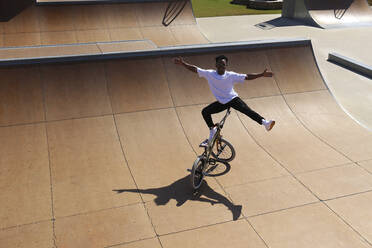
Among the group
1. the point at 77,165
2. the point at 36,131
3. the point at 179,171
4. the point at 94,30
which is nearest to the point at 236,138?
the point at 179,171

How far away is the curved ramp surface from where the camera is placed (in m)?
5.62

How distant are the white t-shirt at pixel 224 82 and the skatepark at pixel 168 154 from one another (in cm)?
152

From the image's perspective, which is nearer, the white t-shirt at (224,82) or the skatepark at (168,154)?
the skatepark at (168,154)

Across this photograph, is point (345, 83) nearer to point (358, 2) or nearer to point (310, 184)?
point (310, 184)

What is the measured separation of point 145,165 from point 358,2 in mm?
22479

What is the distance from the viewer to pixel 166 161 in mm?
7324

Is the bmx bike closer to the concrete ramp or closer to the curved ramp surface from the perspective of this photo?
the curved ramp surface

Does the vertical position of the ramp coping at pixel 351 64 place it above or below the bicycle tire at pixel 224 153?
below

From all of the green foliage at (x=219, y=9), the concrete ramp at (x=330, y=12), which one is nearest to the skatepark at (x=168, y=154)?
the concrete ramp at (x=330, y=12)

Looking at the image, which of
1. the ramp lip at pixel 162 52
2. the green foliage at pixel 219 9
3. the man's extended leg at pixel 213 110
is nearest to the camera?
the man's extended leg at pixel 213 110

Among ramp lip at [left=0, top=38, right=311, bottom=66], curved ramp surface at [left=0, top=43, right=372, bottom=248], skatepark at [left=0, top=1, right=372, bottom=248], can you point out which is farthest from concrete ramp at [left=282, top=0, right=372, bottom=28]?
curved ramp surface at [left=0, top=43, right=372, bottom=248]

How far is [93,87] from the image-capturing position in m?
8.62

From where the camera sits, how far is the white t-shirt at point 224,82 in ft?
20.7

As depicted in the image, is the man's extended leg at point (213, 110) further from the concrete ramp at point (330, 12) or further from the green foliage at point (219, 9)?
the green foliage at point (219, 9)
